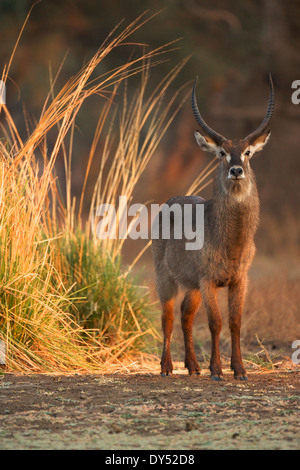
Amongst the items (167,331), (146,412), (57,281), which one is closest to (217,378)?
(167,331)

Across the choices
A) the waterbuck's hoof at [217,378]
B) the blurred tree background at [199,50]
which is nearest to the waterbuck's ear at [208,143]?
the waterbuck's hoof at [217,378]

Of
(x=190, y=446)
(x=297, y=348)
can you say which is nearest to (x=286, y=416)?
(x=190, y=446)

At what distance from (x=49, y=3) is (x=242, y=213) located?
12433 mm

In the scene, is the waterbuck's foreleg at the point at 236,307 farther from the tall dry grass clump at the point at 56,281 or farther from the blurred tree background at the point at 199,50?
the blurred tree background at the point at 199,50

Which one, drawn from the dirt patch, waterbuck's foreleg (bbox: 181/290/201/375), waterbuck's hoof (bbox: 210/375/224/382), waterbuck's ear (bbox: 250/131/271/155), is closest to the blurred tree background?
waterbuck's foreleg (bbox: 181/290/201/375)

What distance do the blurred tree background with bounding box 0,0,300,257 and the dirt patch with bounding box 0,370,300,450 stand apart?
11522mm

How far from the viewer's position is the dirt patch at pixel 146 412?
376cm

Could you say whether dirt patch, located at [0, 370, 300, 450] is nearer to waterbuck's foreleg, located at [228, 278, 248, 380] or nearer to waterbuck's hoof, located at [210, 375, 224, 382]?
waterbuck's hoof, located at [210, 375, 224, 382]

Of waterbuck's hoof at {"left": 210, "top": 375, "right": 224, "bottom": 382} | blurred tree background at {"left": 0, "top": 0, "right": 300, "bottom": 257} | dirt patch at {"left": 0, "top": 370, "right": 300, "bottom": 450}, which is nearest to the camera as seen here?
dirt patch at {"left": 0, "top": 370, "right": 300, "bottom": 450}

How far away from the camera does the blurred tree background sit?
17.0 metres

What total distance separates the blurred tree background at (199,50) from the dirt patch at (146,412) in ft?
37.8

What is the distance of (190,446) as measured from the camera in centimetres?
366

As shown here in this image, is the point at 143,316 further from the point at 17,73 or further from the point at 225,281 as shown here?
the point at 17,73

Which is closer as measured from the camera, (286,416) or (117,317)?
(286,416)
